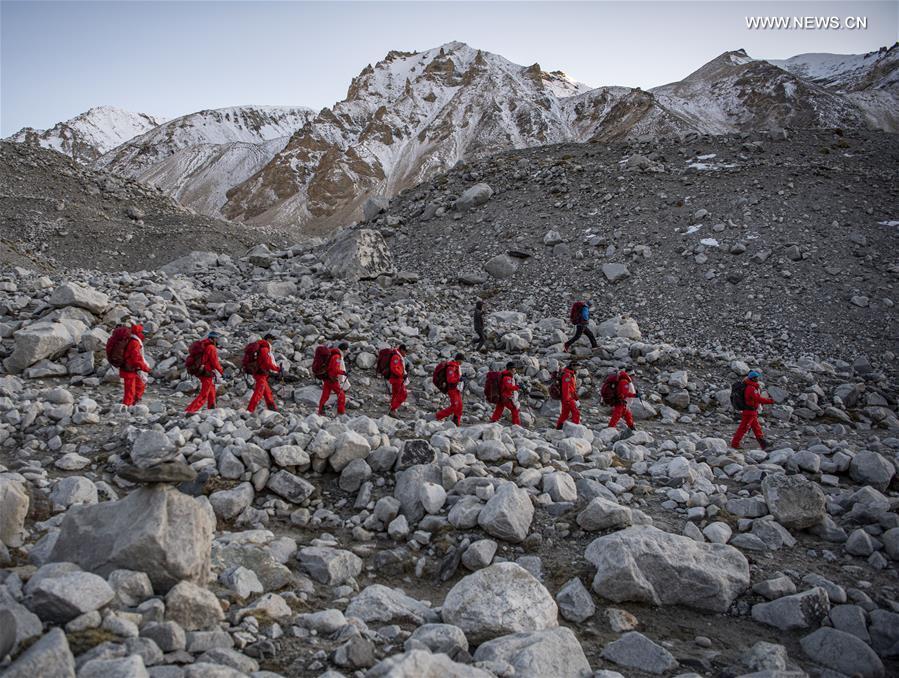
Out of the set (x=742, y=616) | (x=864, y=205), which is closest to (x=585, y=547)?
(x=742, y=616)

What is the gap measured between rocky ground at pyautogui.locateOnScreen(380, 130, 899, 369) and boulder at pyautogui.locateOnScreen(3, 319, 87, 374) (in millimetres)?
12334

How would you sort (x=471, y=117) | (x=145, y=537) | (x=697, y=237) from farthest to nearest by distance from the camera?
1. (x=471, y=117)
2. (x=697, y=237)
3. (x=145, y=537)

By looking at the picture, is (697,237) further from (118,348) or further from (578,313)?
(118,348)

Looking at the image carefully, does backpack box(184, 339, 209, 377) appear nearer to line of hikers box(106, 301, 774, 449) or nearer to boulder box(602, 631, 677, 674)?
line of hikers box(106, 301, 774, 449)

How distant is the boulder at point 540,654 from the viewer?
3635 millimetres

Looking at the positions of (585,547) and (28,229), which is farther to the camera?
(28,229)

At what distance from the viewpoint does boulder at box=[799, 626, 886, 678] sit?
414 cm

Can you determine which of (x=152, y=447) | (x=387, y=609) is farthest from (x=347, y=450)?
(x=387, y=609)

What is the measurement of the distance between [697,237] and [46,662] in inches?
829

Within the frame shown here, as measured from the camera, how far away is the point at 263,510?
20.6ft

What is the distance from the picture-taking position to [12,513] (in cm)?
505

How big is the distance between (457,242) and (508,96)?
124 m

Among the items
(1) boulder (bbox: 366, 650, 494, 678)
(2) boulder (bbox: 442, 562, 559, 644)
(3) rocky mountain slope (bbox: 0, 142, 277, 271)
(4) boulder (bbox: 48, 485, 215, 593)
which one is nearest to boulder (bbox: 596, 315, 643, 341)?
(2) boulder (bbox: 442, 562, 559, 644)

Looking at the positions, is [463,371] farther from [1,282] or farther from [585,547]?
[1,282]
